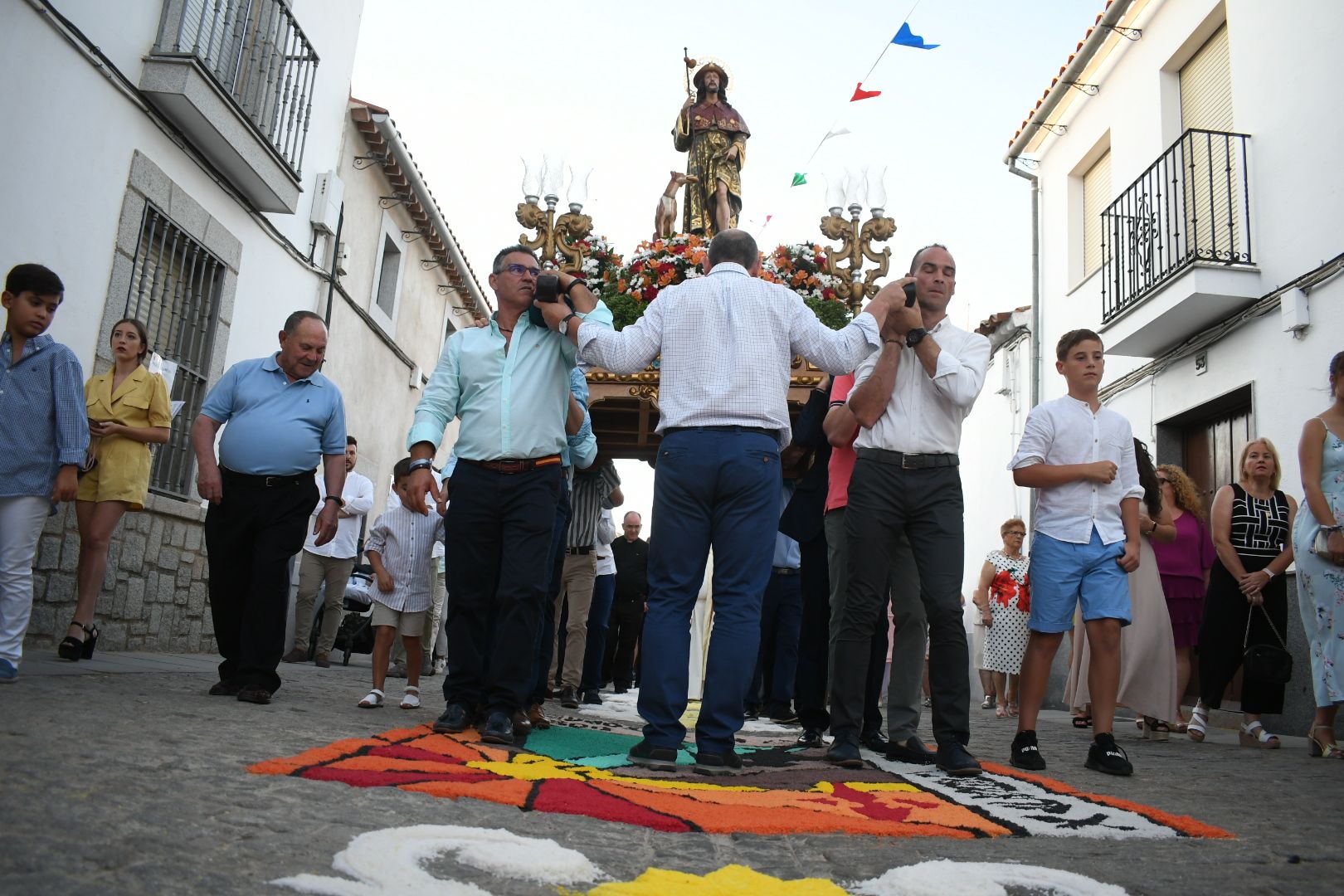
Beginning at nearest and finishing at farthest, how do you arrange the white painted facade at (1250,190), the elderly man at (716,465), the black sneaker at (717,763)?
the black sneaker at (717,763)
the elderly man at (716,465)
the white painted facade at (1250,190)

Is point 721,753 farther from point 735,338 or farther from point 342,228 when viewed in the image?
point 342,228

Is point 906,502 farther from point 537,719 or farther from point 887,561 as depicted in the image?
point 537,719

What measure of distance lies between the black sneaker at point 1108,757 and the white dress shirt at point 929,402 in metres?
1.16

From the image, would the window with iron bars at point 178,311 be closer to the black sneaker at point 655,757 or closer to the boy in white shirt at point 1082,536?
the black sneaker at point 655,757

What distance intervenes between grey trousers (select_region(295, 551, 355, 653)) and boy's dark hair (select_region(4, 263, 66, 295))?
4828 millimetres

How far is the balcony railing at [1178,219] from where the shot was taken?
9125 mm

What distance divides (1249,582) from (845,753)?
3.38 meters

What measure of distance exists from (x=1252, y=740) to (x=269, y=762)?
17.4ft

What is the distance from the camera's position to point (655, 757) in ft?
10.9

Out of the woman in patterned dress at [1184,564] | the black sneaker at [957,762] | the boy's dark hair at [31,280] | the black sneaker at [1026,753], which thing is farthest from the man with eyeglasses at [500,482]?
the woman in patterned dress at [1184,564]

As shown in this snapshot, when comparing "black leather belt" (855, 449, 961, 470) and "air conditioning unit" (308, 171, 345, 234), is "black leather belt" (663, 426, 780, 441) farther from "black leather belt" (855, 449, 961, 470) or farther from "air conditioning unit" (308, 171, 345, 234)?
"air conditioning unit" (308, 171, 345, 234)

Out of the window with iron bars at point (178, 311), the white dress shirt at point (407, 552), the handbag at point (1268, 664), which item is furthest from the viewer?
the window with iron bars at point (178, 311)

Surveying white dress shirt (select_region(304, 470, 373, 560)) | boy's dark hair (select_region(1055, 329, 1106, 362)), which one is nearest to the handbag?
boy's dark hair (select_region(1055, 329, 1106, 362))

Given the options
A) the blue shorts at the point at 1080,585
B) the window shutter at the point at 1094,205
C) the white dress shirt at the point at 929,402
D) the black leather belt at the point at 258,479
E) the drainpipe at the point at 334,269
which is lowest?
the blue shorts at the point at 1080,585
